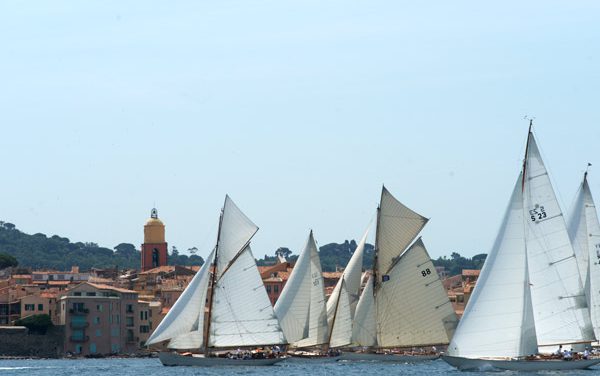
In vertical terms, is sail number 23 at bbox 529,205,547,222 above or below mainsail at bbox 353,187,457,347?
below

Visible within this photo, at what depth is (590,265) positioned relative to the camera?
83.7 metres

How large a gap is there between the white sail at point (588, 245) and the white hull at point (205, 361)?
1976cm

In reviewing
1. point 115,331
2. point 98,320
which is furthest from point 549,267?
point 115,331

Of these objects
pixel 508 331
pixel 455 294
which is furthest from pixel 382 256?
pixel 455 294

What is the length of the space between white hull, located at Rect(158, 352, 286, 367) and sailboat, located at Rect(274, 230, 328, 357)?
21.1 ft

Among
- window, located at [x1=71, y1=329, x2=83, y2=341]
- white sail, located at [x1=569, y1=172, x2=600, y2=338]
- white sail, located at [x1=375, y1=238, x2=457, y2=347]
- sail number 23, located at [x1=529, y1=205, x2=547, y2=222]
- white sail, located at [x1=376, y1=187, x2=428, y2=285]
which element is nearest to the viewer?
sail number 23, located at [x1=529, y1=205, x2=547, y2=222]

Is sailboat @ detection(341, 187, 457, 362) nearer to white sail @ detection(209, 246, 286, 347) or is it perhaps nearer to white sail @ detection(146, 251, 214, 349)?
white sail @ detection(209, 246, 286, 347)

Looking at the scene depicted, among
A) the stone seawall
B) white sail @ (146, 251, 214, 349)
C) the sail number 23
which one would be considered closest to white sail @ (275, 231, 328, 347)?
white sail @ (146, 251, 214, 349)

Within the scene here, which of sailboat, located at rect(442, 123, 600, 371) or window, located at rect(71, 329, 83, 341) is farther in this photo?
window, located at rect(71, 329, 83, 341)

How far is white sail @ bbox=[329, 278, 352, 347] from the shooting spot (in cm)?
9894

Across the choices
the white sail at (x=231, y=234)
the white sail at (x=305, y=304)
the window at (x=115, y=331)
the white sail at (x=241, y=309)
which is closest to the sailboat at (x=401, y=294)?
the white sail at (x=305, y=304)

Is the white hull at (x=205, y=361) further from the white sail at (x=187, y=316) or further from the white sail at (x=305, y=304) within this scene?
the white sail at (x=305, y=304)

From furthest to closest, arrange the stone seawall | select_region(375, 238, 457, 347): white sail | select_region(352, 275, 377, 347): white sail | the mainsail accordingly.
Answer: the stone seawall < select_region(352, 275, 377, 347): white sail < the mainsail < select_region(375, 238, 457, 347): white sail

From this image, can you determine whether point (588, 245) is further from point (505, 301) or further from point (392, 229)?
point (392, 229)
